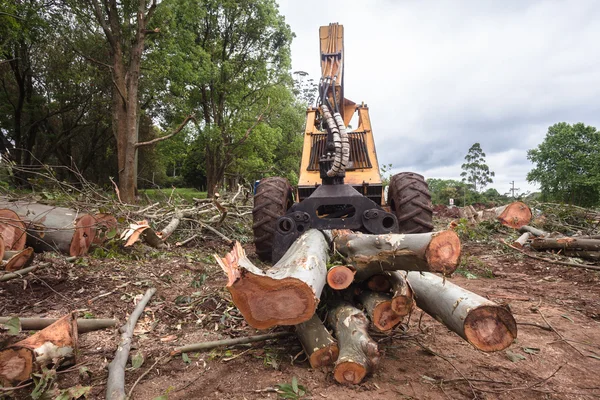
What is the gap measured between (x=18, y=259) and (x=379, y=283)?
12.5 ft

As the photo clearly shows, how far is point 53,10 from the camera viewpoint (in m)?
14.2

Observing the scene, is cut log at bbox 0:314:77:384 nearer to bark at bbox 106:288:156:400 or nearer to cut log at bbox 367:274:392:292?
bark at bbox 106:288:156:400

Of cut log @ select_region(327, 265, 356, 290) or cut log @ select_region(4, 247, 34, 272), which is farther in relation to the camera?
cut log @ select_region(4, 247, 34, 272)

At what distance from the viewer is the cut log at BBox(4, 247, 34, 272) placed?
12.3 ft

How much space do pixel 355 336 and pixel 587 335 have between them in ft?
8.22

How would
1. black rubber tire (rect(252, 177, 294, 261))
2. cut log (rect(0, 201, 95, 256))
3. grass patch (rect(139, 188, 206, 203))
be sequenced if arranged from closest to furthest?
cut log (rect(0, 201, 95, 256))
black rubber tire (rect(252, 177, 294, 261))
grass patch (rect(139, 188, 206, 203))

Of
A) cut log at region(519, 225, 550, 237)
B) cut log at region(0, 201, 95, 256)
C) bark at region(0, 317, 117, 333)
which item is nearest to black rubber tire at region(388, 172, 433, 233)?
bark at region(0, 317, 117, 333)

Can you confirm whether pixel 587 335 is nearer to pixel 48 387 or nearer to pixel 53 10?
pixel 48 387

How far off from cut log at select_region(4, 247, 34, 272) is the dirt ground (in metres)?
0.15

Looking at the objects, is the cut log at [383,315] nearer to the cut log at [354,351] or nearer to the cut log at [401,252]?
the cut log at [354,351]

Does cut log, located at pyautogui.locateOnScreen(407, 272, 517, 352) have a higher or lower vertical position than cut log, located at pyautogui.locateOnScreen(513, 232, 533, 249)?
higher

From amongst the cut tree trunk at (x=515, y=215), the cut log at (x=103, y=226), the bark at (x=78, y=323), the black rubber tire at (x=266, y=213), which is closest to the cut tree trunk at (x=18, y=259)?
the cut log at (x=103, y=226)

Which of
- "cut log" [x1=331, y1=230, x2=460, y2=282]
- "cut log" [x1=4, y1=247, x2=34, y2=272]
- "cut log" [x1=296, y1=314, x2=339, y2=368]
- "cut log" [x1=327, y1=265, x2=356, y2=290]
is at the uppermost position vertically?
"cut log" [x1=331, y1=230, x2=460, y2=282]

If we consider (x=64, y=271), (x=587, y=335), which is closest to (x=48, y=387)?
(x=64, y=271)
